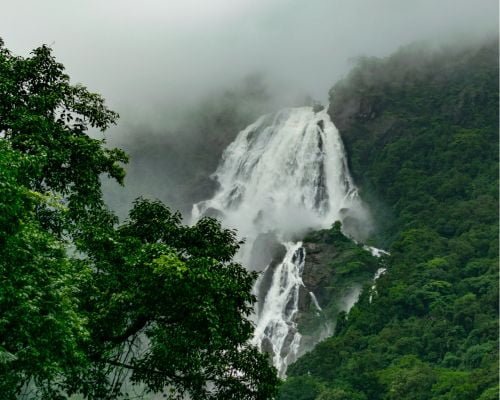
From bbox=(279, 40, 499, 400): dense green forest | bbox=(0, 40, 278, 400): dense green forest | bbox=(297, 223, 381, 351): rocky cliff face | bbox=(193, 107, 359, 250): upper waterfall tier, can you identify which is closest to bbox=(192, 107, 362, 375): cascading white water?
bbox=(193, 107, 359, 250): upper waterfall tier

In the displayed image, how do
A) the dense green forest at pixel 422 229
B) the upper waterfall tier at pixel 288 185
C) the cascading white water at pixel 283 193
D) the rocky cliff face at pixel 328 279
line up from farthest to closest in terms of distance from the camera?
the upper waterfall tier at pixel 288 185 → the cascading white water at pixel 283 193 → the rocky cliff face at pixel 328 279 → the dense green forest at pixel 422 229

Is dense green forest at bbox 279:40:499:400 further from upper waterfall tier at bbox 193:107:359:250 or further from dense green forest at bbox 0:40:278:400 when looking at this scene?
dense green forest at bbox 0:40:278:400

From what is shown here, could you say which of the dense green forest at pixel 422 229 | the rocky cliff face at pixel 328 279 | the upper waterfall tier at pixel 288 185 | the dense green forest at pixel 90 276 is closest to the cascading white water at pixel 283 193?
the upper waterfall tier at pixel 288 185

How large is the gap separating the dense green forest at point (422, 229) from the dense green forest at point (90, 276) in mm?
34220

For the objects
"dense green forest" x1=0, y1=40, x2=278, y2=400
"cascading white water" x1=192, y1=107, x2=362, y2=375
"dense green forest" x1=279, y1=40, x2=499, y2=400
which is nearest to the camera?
"dense green forest" x1=0, y1=40, x2=278, y2=400

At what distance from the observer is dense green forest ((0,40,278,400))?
911cm

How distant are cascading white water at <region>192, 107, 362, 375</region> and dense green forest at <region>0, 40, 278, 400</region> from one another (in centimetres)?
5531

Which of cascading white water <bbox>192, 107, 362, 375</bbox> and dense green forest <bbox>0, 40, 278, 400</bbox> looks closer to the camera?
dense green forest <bbox>0, 40, 278, 400</bbox>

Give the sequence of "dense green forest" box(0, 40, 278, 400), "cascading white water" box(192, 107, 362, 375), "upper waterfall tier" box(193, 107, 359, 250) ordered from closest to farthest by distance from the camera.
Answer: "dense green forest" box(0, 40, 278, 400) → "cascading white water" box(192, 107, 362, 375) → "upper waterfall tier" box(193, 107, 359, 250)

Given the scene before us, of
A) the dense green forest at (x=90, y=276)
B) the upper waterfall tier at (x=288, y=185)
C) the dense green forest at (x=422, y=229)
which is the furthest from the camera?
the upper waterfall tier at (x=288, y=185)

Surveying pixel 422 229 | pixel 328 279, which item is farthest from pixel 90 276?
pixel 422 229

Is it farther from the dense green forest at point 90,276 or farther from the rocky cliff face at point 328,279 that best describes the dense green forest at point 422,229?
the dense green forest at point 90,276

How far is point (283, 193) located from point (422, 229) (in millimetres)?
18739

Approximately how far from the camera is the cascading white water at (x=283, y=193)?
73.9m
